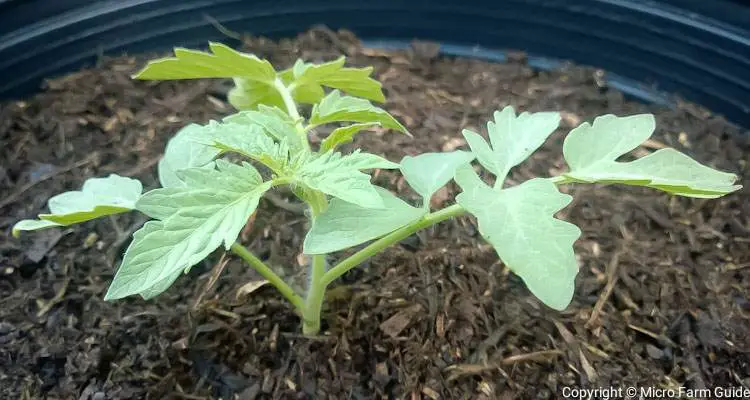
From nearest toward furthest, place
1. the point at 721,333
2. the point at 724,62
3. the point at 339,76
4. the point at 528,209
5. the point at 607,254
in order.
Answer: the point at 528,209 → the point at 339,76 → the point at 721,333 → the point at 607,254 → the point at 724,62

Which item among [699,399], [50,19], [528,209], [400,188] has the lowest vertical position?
[699,399]

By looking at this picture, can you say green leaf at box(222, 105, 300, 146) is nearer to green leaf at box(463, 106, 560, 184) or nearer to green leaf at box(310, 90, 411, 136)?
green leaf at box(310, 90, 411, 136)

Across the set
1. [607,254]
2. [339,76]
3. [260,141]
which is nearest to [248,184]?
[260,141]

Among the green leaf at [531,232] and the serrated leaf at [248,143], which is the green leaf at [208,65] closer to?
the serrated leaf at [248,143]

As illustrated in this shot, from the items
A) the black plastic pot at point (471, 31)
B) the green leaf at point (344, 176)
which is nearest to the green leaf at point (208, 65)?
the green leaf at point (344, 176)

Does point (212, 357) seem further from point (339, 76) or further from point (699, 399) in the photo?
point (699, 399)

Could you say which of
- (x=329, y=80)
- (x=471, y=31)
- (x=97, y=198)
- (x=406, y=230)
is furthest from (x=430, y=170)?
(x=471, y=31)

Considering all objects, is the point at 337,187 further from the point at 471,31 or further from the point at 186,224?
the point at 471,31
